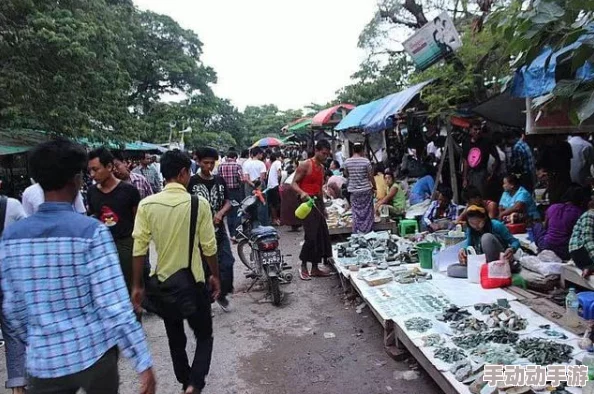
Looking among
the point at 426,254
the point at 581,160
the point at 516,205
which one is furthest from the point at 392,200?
the point at 426,254

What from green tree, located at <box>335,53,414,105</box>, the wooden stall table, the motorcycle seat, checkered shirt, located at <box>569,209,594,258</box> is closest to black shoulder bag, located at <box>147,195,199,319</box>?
the motorcycle seat

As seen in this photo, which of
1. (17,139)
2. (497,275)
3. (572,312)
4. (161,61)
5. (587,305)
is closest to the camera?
(587,305)

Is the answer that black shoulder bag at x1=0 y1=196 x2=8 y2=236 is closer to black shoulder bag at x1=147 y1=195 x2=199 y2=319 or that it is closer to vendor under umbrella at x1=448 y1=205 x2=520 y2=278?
black shoulder bag at x1=147 y1=195 x2=199 y2=319

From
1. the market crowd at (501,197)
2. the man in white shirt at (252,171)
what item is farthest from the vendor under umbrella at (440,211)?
the man in white shirt at (252,171)

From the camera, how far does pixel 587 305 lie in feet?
11.4

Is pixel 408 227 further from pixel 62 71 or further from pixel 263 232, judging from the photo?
pixel 62 71

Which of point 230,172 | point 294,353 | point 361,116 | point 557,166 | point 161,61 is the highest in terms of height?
point 161,61

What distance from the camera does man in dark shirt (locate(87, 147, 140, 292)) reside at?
3861mm

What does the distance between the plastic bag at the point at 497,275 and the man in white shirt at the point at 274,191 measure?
6.69 meters

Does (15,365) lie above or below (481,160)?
below

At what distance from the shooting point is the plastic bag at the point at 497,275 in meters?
4.51

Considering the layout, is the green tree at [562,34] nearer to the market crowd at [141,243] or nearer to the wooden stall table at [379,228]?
the market crowd at [141,243]

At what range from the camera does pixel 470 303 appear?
4.20 meters

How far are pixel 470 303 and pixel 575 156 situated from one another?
4.37m
